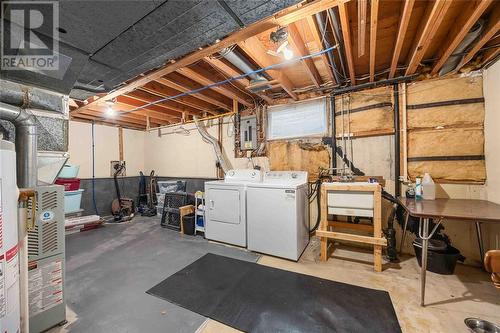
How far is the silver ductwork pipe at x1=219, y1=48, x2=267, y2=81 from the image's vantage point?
6.85 feet

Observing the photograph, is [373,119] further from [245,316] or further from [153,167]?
[153,167]

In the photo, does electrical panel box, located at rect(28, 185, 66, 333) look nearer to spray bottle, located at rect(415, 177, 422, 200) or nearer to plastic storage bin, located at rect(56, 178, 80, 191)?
plastic storage bin, located at rect(56, 178, 80, 191)

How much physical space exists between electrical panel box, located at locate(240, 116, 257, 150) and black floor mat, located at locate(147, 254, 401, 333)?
228 centimetres

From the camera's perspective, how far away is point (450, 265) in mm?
2250

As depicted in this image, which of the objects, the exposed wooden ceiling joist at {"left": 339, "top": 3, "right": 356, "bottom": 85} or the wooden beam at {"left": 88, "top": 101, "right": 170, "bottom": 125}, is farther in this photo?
the wooden beam at {"left": 88, "top": 101, "right": 170, "bottom": 125}

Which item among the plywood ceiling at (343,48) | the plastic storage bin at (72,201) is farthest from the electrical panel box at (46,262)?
the plastic storage bin at (72,201)

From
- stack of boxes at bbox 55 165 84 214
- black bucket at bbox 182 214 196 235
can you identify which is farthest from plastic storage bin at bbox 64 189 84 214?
black bucket at bbox 182 214 196 235

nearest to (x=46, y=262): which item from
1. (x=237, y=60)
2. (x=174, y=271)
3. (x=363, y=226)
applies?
(x=174, y=271)

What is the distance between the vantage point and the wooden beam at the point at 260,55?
80.3 inches

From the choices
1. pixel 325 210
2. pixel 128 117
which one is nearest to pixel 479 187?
pixel 325 210

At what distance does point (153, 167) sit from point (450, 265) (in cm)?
639

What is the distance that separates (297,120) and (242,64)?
5.26 feet

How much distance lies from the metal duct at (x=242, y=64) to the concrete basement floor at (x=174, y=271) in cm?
248

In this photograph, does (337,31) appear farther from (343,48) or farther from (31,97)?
(31,97)
